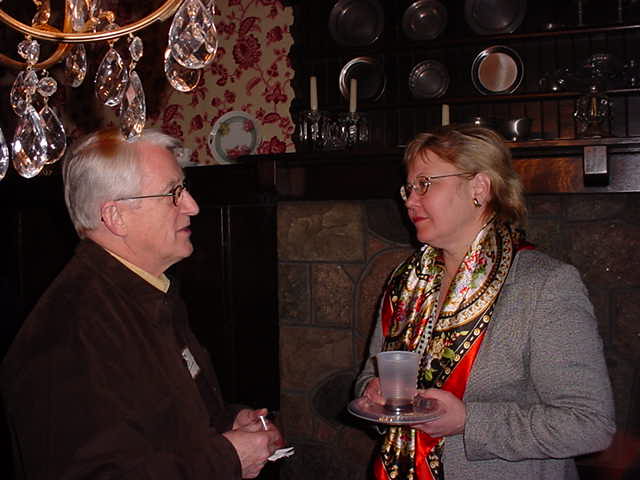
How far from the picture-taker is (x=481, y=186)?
173 cm

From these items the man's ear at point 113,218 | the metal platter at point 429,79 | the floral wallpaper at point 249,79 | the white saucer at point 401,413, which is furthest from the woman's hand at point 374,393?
the floral wallpaper at point 249,79

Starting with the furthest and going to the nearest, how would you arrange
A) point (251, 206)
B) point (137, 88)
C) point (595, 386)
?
1. point (251, 206)
2. point (595, 386)
3. point (137, 88)

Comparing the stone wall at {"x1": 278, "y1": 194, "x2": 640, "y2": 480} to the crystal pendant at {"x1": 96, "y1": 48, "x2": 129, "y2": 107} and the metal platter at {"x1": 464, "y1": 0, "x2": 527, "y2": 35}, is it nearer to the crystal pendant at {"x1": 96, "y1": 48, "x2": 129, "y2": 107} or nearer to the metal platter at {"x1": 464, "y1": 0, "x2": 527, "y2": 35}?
the metal platter at {"x1": 464, "y1": 0, "x2": 527, "y2": 35}

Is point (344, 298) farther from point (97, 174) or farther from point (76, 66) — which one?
point (76, 66)

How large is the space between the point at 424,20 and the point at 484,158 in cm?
124

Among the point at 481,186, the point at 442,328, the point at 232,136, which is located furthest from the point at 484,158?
the point at 232,136

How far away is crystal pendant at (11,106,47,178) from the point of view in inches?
38.9

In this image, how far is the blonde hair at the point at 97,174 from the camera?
4.75 ft

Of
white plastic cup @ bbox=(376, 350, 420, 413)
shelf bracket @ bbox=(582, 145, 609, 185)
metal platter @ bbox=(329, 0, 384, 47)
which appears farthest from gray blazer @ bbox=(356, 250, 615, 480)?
metal platter @ bbox=(329, 0, 384, 47)

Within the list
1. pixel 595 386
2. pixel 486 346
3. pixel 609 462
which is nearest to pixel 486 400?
pixel 486 346

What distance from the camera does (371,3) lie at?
2.76m

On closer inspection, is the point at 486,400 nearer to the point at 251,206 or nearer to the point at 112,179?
the point at 112,179

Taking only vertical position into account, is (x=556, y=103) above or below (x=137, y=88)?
above

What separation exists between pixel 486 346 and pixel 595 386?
0.27m
